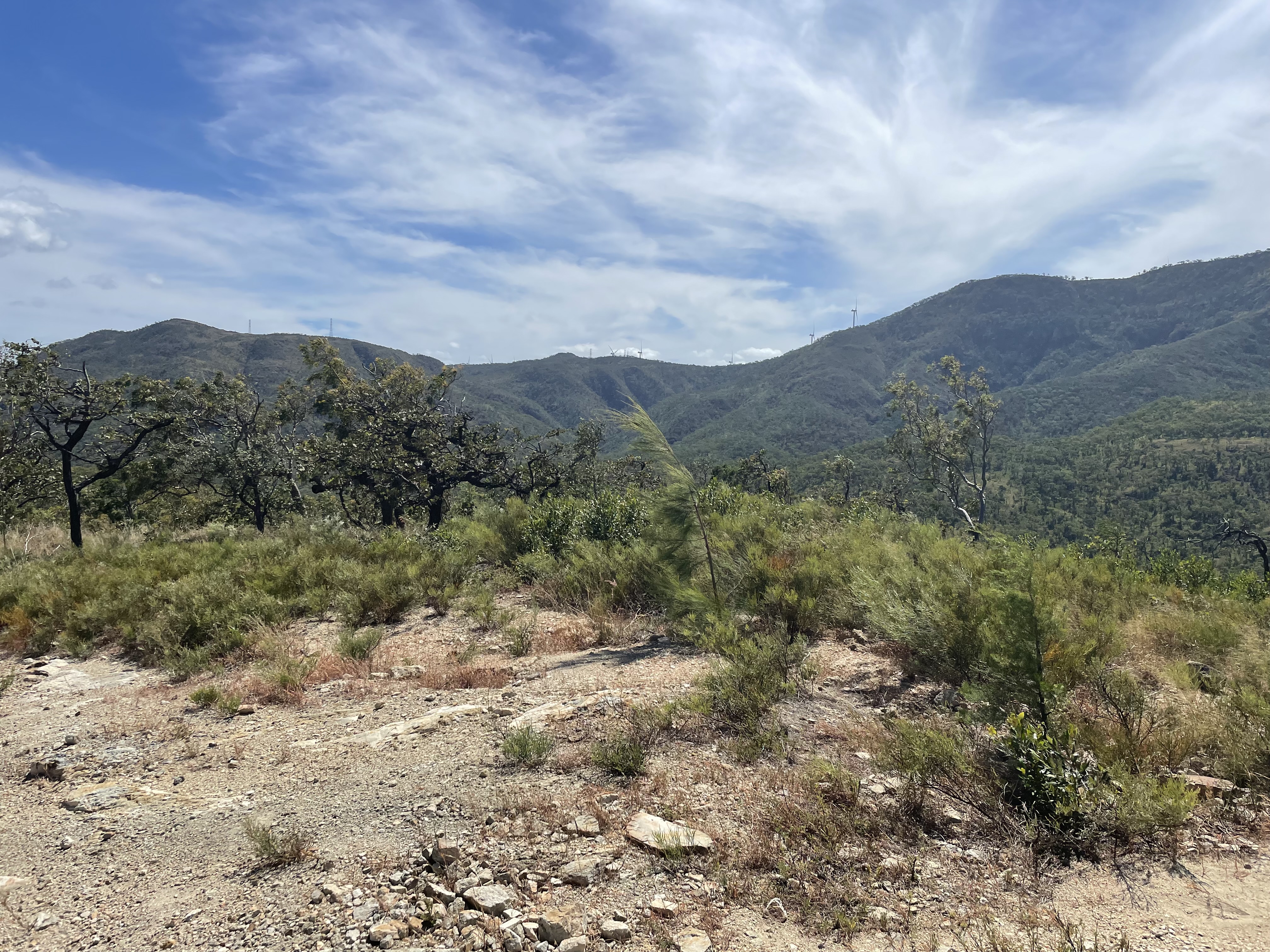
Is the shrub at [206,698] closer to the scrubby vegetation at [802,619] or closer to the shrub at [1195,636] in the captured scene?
the scrubby vegetation at [802,619]

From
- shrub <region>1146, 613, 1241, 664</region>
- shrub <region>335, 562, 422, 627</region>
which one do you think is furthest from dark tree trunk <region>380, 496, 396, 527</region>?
shrub <region>1146, 613, 1241, 664</region>

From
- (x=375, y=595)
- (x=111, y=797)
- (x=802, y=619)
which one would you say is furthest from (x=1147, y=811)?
(x=375, y=595)

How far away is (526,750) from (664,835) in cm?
120

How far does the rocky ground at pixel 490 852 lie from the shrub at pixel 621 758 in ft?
0.26

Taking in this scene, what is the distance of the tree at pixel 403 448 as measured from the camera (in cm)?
1830

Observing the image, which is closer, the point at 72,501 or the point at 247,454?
the point at 72,501

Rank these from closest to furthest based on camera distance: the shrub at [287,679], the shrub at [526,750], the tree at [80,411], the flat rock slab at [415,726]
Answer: the shrub at [526,750] → the flat rock slab at [415,726] → the shrub at [287,679] → the tree at [80,411]

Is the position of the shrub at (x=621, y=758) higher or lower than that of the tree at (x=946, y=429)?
lower

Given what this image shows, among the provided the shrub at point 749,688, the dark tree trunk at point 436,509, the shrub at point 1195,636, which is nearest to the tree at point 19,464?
the dark tree trunk at point 436,509

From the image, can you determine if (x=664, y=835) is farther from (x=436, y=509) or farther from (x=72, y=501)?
(x=72, y=501)

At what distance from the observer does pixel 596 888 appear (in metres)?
2.91

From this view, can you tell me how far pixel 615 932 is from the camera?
261 centimetres

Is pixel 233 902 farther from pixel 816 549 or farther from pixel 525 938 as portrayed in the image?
pixel 816 549

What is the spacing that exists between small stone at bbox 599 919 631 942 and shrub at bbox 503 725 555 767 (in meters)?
1.50
